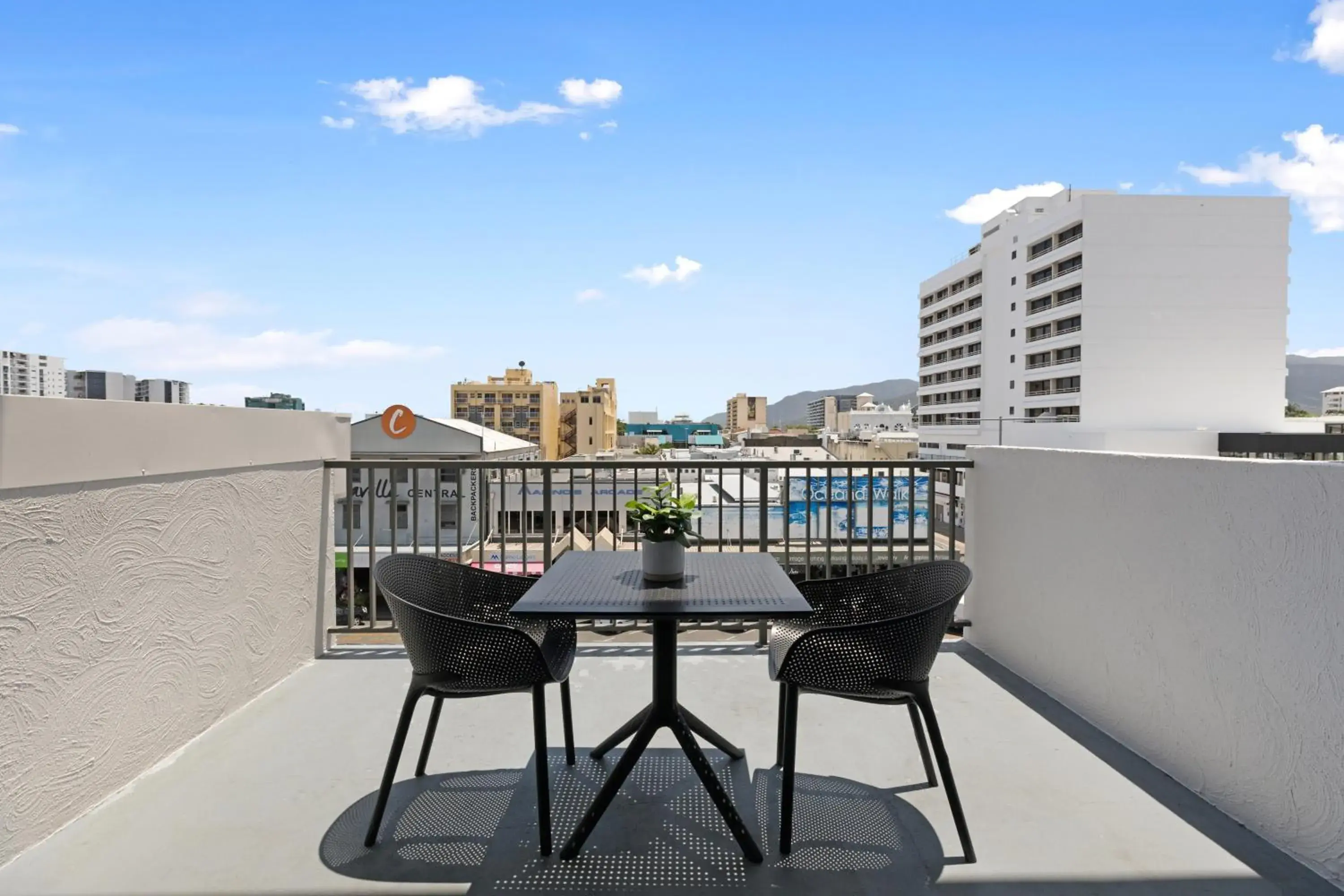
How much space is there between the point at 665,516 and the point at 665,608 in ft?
1.31

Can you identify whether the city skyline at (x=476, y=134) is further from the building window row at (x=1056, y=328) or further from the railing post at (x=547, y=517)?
the building window row at (x=1056, y=328)

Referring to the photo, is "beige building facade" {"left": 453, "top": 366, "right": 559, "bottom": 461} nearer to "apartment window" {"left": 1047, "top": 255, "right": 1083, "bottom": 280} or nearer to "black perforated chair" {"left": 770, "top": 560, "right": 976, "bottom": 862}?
"apartment window" {"left": 1047, "top": 255, "right": 1083, "bottom": 280}

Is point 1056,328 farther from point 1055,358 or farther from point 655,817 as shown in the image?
point 655,817

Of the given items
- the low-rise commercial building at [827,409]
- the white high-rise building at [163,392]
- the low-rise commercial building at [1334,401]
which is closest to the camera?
the white high-rise building at [163,392]

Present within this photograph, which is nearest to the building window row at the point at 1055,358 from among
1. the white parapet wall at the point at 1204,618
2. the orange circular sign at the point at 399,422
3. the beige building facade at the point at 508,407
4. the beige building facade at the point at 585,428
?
the orange circular sign at the point at 399,422

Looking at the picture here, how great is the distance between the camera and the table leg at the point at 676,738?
1844mm

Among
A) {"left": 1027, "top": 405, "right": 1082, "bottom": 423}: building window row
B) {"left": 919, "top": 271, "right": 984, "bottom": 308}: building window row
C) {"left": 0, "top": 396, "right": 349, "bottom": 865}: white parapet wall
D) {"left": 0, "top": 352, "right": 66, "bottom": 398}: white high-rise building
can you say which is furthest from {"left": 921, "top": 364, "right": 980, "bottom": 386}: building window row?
{"left": 0, "top": 352, "right": 66, "bottom": 398}: white high-rise building

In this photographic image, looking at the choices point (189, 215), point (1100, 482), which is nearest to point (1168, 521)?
point (1100, 482)

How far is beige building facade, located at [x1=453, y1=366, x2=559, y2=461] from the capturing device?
2904 inches

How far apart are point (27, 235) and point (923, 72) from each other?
921cm

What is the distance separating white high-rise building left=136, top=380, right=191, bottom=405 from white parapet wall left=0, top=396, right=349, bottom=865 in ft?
0.29

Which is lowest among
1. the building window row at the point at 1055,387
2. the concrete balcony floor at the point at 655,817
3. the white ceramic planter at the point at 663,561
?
the concrete balcony floor at the point at 655,817

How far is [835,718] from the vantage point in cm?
276

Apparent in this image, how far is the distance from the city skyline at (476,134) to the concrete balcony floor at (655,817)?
148 centimetres
